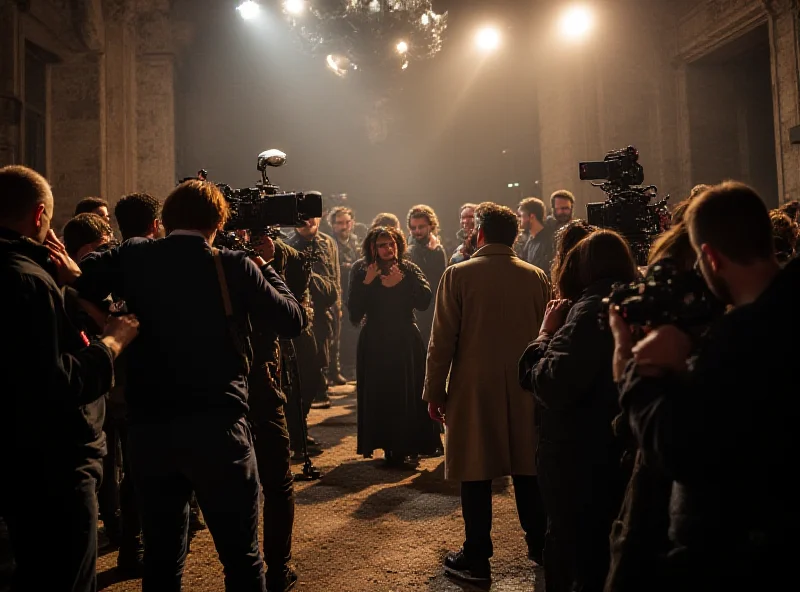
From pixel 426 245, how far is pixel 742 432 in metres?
6.89

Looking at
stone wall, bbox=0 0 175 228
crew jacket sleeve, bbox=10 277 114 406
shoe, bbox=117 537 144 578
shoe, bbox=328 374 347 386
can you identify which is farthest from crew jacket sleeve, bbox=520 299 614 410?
stone wall, bbox=0 0 175 228

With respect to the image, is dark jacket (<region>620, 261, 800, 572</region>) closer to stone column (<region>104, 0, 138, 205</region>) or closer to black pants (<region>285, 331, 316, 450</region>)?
black pants (<region>285, 331, 316, 450</region>)

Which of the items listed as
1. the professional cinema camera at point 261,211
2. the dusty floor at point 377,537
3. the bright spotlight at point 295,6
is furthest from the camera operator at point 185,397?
the bright spotlight at point 295,6

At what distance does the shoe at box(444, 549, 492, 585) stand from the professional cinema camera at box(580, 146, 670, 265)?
1909 millimetres

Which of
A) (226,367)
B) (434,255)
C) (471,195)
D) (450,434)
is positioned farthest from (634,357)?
(471,195)

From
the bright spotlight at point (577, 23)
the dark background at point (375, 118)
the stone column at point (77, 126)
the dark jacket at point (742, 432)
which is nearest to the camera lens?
the dark jacket at point (742, 432)

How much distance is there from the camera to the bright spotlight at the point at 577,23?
14.2 meters

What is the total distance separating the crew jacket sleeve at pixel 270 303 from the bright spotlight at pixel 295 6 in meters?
13.8

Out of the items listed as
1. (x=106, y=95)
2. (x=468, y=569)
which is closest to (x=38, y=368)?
(x=468, y=569)

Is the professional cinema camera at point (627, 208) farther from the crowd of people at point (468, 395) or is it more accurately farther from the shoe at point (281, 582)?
the shoe at point (281, 582)

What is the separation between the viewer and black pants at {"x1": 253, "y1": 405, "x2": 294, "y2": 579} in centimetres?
377

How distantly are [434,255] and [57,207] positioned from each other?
21.5 ft

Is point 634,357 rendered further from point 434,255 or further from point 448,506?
point 434,255

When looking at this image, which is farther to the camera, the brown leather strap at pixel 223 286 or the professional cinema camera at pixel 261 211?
the professional cinema camera at pixel 261 211
